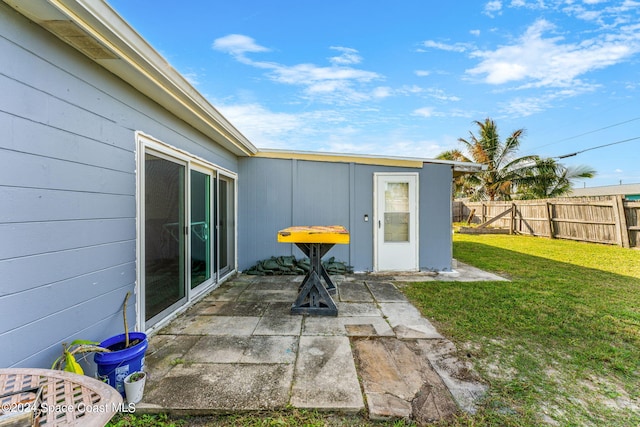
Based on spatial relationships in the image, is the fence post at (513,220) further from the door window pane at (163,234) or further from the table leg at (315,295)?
the door window pane at (163,234)

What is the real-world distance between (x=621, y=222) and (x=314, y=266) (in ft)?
32.3

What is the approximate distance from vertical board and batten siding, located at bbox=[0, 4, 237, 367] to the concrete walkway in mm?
686

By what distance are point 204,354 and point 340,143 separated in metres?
11.8

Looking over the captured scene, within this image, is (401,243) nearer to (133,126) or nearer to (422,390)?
(422,390)

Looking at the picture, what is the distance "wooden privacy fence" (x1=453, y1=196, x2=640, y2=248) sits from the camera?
7.66 m

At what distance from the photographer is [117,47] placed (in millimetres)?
1837

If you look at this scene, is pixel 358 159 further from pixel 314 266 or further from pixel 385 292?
pixel 314 266

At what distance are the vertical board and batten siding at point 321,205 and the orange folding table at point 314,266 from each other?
192cm

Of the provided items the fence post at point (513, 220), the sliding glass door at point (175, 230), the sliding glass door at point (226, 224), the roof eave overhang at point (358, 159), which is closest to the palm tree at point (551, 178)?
the fence post at point (513, 220)

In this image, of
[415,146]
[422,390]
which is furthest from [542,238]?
[422,390]

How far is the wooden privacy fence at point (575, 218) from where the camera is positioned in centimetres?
766

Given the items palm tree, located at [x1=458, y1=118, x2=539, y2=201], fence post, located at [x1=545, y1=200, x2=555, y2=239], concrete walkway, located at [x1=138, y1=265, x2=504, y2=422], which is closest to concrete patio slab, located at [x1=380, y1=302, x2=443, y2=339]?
concrete walkway, located at [x1=138, y1=265, x2=504, y2=422]

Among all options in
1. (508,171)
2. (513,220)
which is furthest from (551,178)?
(513,220)

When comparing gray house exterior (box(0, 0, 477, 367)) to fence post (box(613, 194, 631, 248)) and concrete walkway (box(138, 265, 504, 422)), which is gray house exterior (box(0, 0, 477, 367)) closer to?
concrete walkway (box(138, 265, 504, 422))
